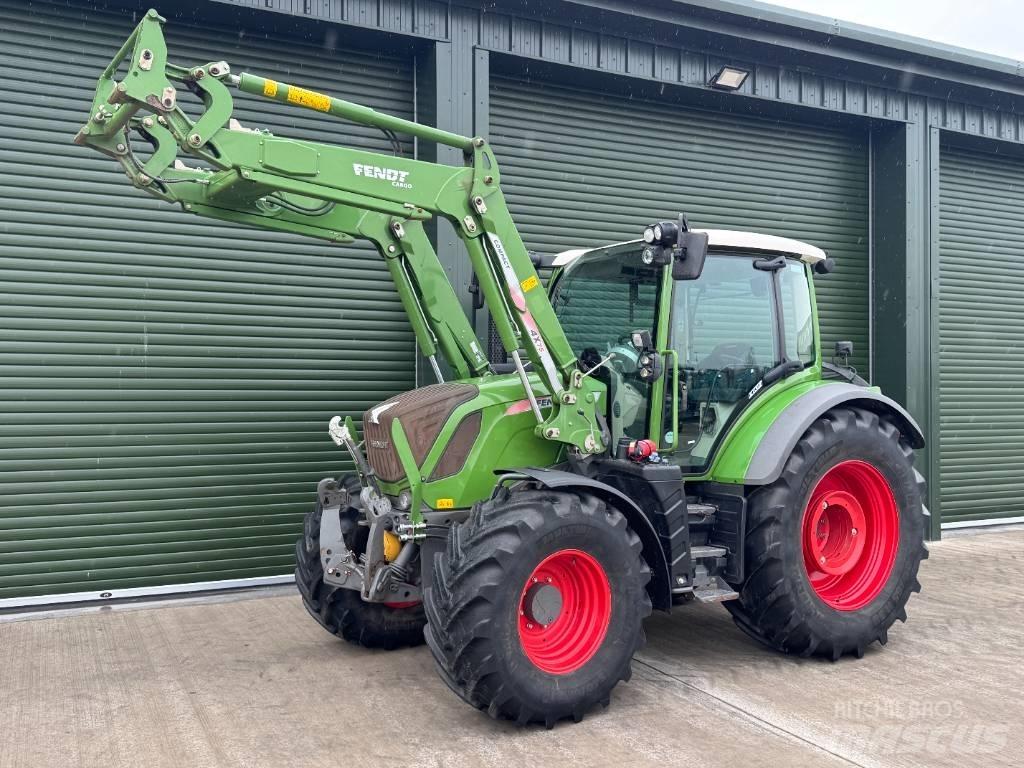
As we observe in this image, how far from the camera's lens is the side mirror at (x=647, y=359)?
4758 mm

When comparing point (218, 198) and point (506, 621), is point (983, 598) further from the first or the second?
point (218, 198)

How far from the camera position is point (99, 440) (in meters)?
6.64

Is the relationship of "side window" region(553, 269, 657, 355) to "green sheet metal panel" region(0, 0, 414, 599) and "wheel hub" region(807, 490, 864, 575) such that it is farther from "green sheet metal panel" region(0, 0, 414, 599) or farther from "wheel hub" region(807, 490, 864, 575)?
"green sheet metal panel" region(0, 0, 414, 599)

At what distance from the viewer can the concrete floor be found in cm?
383

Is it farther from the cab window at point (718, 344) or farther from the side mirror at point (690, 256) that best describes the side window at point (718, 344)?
the side mirror at point (690, 256)

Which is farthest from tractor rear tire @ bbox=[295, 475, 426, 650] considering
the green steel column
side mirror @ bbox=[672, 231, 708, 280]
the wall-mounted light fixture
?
the green steel column

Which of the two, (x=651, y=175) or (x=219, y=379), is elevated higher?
(x=651, y=175)

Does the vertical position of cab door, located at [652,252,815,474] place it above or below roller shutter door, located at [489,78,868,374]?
below

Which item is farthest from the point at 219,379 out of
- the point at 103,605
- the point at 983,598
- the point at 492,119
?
the point at 983,598

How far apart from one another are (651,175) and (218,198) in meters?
5.10

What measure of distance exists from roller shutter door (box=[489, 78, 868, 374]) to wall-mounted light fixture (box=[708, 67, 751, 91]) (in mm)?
522

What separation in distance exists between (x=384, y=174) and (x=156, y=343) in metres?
3.15

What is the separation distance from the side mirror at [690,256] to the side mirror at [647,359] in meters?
0.37

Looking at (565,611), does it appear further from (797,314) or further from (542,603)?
(797,314)
